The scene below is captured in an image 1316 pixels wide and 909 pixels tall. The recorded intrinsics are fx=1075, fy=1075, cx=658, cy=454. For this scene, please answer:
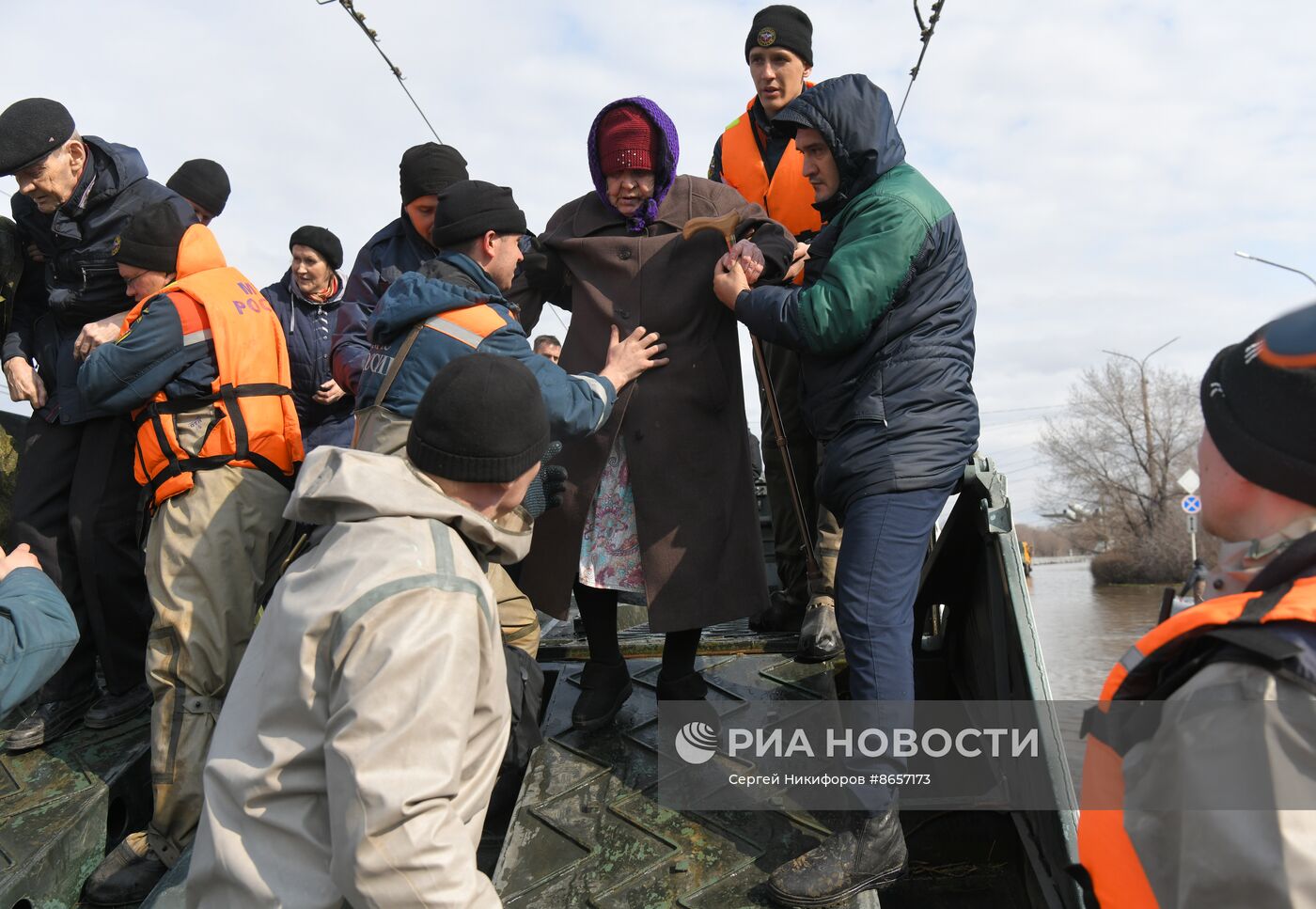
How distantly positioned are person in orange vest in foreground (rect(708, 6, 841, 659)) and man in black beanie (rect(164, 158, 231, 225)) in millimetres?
2240

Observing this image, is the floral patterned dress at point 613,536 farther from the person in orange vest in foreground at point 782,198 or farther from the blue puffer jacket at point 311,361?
the blue puffer jacket at point 311,361

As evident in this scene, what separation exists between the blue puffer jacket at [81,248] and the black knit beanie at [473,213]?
119cm

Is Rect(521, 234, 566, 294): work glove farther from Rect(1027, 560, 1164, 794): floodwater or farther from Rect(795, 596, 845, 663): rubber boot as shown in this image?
Rect(1027, 560, 1164, 794): floodwater

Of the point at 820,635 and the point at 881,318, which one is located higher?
the point at 881,318

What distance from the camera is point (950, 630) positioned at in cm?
441

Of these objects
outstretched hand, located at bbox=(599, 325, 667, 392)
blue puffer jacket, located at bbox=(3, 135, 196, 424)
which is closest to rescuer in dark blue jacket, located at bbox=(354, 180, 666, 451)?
outstretched hand, located at bbox=(599, 325, 667, 392)

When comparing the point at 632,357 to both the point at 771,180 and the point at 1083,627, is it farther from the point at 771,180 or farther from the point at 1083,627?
the point at 1083,627

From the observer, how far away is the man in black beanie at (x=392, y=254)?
3959 mm

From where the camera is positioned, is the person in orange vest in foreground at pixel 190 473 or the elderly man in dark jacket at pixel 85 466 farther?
the elderly man in dark jacket at pixel 85 466

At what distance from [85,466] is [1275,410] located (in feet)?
12.9

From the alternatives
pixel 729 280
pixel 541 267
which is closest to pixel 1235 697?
pixel 729 280

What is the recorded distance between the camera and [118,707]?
399 cm

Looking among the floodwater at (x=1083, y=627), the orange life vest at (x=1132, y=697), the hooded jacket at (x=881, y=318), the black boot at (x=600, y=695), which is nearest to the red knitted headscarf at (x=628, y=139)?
the hooded jacket at (x=881, y=318)

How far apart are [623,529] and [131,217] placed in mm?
2064
